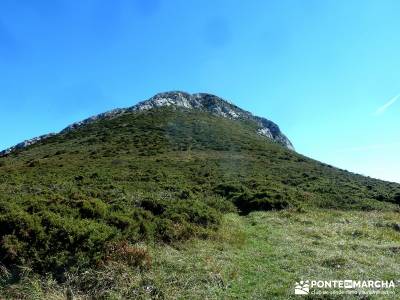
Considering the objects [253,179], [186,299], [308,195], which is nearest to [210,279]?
[186,299]

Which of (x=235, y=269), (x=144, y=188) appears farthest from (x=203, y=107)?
A: (x=235, y=269)

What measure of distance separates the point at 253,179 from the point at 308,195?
670cm

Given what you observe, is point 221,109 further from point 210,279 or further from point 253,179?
point 210,279

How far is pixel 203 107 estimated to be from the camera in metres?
114

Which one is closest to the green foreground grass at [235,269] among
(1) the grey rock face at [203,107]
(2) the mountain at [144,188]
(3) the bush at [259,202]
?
(2) the mountain at [144,188]

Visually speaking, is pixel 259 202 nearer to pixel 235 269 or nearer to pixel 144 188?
pixel 144 188

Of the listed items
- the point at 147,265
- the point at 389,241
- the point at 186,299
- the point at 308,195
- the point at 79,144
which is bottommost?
the point at 186,299

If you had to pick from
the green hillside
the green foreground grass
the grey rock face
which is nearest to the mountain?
the green hillside

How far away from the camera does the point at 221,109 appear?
4503 inches

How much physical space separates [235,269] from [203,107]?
102 meters

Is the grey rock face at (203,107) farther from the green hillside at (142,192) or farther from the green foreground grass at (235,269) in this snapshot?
the green foreground grass at (235,269)

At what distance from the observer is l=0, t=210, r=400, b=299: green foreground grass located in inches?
440

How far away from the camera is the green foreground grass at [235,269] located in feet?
36.6

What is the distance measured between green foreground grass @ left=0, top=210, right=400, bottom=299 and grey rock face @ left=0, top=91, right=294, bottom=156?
83964 mm
